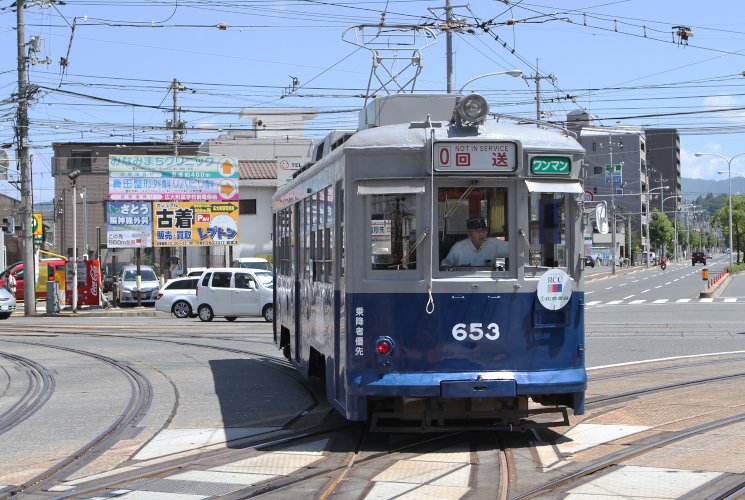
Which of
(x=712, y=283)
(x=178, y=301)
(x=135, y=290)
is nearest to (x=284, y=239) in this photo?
(x=178, y=301)

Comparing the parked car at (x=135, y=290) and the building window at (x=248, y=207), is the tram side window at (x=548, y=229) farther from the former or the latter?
the building window at (x=248, y=207)

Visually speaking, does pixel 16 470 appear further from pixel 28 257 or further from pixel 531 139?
pixel 28 257

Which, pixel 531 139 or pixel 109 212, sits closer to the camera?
pixel 531 139

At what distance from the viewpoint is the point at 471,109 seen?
27.8ft

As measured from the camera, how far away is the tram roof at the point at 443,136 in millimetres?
8398

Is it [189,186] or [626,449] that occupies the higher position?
[189,186]

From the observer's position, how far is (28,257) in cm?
3553

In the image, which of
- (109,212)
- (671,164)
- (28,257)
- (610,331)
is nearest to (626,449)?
(610,331)

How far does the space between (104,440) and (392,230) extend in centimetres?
357

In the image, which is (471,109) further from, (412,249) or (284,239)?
(284,239)

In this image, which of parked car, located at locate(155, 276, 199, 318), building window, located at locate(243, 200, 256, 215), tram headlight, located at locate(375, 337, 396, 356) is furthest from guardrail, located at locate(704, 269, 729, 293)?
tram headlight, located at locate(375, 337, 396, 356)

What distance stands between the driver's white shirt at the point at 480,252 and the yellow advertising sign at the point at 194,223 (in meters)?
33.7

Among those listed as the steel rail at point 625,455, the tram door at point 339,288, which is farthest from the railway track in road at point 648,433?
the tram door at point 339,288

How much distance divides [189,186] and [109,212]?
346cm
